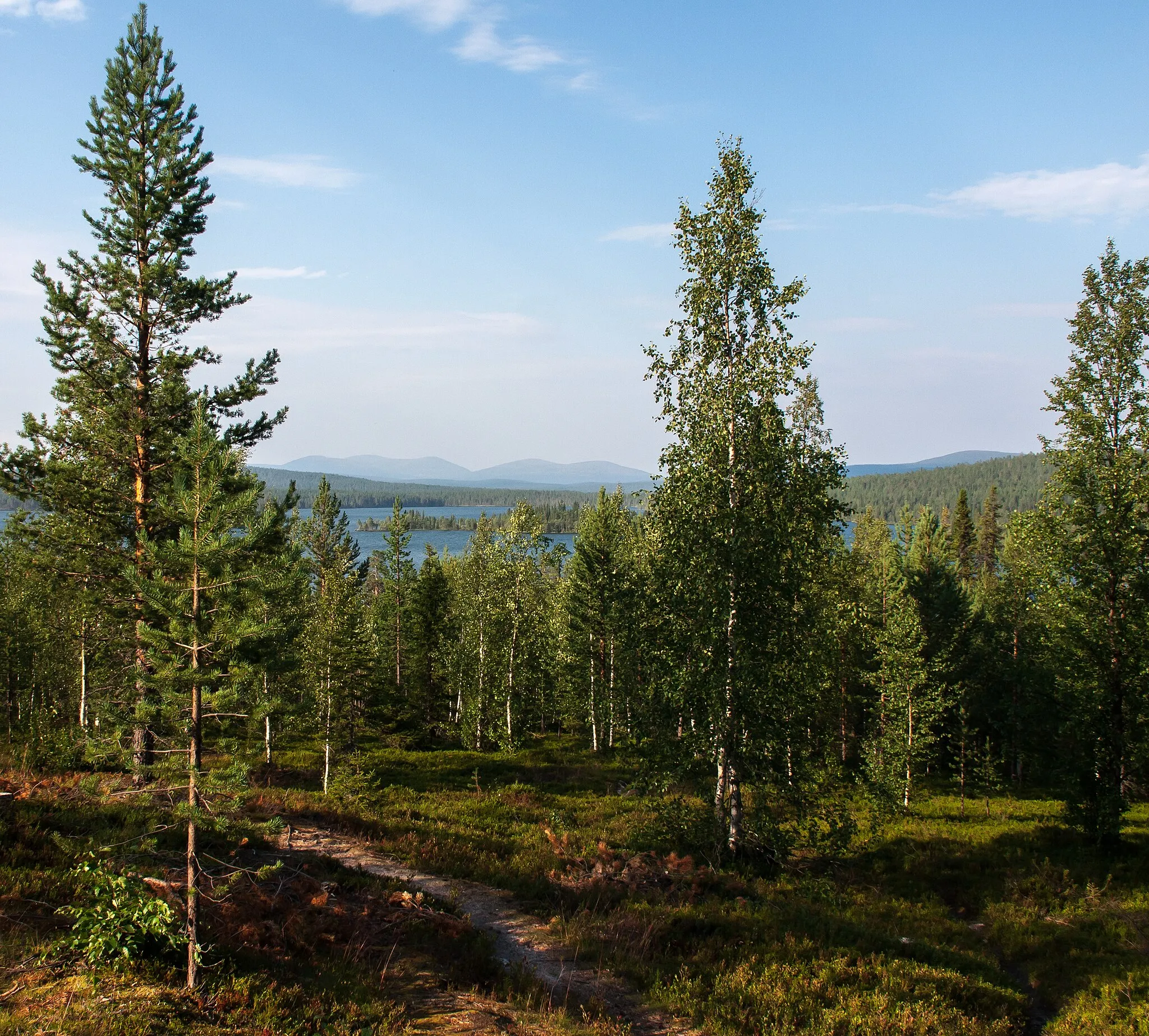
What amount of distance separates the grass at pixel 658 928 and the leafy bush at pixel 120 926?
0.89 feet

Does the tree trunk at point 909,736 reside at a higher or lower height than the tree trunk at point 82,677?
lower

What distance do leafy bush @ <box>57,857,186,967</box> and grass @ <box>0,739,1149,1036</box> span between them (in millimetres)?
270

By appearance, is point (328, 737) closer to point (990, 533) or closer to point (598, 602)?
point (598, 602)

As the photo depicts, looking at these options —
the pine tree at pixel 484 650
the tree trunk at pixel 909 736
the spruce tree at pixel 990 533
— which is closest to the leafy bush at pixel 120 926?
the tree trunk at pixel 909 736

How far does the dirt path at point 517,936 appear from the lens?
9969 millimetres

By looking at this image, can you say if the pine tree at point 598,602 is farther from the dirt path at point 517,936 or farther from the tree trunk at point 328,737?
the dirt path at point 517,936

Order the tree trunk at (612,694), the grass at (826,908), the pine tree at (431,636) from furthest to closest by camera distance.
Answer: the pine tree at (431,636) → the tree trunk at (612,694) → the grass at (826,908)

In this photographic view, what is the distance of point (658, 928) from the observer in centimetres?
1227

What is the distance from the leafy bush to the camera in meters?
8.16

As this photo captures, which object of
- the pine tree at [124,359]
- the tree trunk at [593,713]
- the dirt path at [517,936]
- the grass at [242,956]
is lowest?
the tree trunk at [593,713]

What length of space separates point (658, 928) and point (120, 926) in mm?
8568

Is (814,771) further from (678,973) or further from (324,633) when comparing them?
(324,633)

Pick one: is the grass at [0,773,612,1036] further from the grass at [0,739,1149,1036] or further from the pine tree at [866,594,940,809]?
the pine tree at [866,594,940,809]

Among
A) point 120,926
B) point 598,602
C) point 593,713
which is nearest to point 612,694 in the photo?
point 593,713
